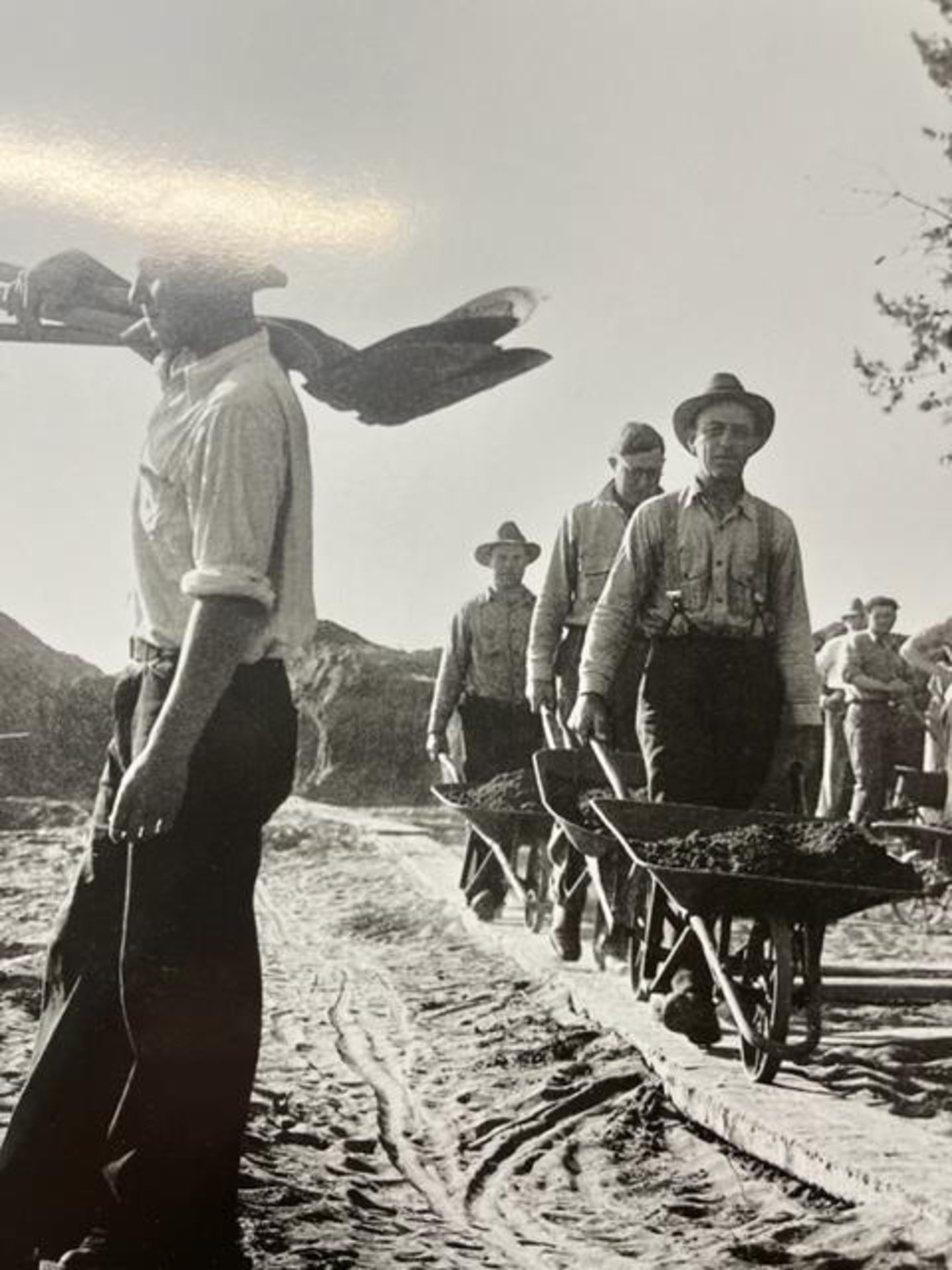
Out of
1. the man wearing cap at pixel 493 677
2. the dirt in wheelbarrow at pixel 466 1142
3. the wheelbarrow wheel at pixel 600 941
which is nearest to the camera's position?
the dirt in wheelbarrow at pixel 466 1142

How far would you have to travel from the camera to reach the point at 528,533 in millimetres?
A: 5273

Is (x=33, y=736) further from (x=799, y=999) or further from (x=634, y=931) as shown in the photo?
(x=799, y=999)

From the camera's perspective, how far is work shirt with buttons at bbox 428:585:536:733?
20.7ft

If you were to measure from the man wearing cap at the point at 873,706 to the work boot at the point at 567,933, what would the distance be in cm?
357

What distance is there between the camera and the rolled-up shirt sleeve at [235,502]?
6.45 ft

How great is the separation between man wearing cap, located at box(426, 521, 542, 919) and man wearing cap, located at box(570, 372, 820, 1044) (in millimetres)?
2473

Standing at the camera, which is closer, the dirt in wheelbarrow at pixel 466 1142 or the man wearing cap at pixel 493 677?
the dirt in wheelbarrow at pixel 466 1142

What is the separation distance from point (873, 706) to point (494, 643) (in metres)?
2.58

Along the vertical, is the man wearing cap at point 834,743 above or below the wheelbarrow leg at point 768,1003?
above

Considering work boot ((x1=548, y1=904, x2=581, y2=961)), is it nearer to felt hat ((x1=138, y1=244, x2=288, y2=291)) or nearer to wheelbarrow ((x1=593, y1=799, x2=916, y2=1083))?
wheelbarrow ((x1=593, y1=799, x2=916, y2=1083))

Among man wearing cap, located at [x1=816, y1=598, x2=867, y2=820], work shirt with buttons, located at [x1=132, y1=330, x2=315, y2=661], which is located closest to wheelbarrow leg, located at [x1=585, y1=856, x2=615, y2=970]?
work shirt with buttons, located at [x1=132, y1=330, x2=315, y2=661]

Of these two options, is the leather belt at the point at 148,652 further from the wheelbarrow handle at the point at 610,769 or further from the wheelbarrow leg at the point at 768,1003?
the wheelbarrow handle at the point at 610,769

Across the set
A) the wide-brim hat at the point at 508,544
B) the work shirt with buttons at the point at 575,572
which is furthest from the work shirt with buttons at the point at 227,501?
the wide-brim hat at the point at 508,544

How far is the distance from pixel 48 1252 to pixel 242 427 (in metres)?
1.00
